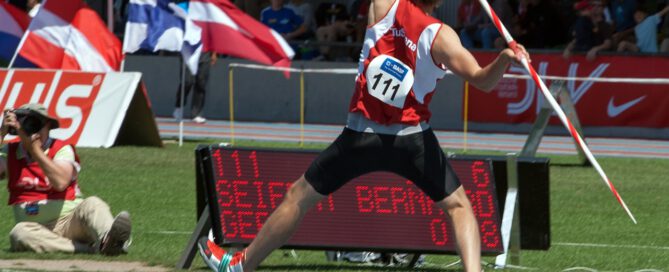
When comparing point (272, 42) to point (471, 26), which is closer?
point (272, 42)

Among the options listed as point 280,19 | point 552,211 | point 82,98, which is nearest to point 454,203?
point 552,211

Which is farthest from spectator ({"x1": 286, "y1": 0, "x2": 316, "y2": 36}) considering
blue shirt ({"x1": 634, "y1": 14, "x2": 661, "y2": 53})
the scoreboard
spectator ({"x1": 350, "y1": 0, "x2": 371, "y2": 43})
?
the scoreboard

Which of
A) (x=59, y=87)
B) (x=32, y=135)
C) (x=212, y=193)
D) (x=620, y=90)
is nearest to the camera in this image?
(x=212, y=193)

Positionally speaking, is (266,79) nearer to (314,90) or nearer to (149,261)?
(314,90)

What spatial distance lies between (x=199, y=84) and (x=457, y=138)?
4008mm

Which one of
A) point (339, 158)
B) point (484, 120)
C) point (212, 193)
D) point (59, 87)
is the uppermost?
point (339, 158)

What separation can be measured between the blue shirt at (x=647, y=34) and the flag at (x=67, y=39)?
Result: 8559 mm

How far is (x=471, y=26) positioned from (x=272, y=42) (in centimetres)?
757

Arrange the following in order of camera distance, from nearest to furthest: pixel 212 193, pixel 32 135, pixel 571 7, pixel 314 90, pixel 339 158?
pixel 339 158, pixel 212 193, pixel 32 135, pixel 314 90, pixel 571 7

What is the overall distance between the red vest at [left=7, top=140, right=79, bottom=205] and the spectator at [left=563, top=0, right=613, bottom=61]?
47.6 feet

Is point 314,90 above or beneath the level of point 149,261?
beneath

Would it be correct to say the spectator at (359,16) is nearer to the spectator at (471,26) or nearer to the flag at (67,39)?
the spectator at (471,26)

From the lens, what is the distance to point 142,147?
62.7ft

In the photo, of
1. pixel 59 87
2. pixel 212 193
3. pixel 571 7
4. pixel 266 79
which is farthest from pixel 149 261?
pixel 571 7
